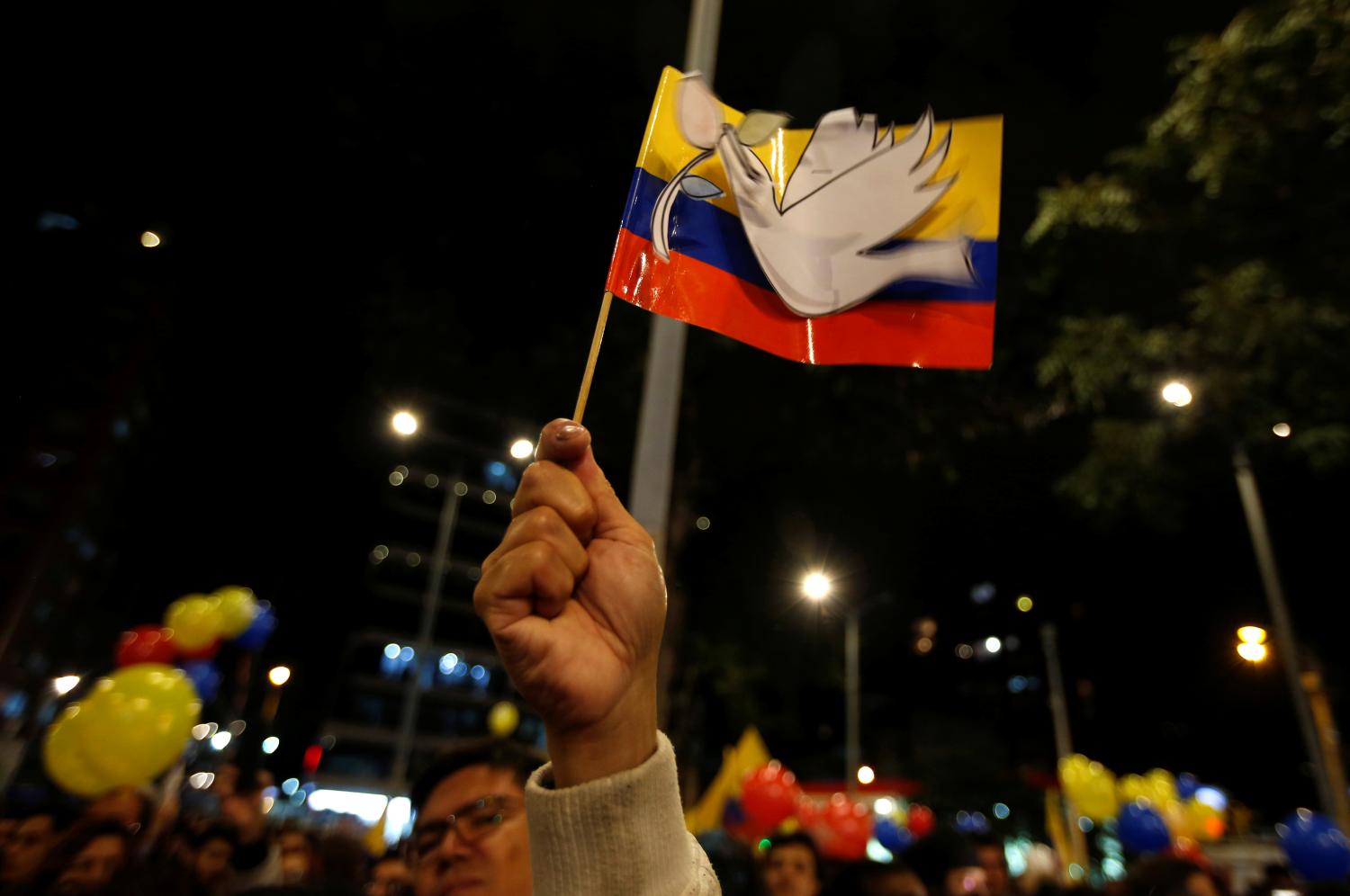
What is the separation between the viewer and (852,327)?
110 inches

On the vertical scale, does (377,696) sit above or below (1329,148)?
below

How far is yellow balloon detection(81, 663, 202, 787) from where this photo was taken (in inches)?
230

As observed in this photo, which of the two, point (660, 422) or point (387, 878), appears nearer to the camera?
point (387, 878)

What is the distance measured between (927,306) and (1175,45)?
9872mm

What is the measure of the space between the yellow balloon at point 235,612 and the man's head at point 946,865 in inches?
266

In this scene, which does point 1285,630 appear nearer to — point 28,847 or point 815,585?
point 815,585

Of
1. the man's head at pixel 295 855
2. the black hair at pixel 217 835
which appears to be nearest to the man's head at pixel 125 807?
the black hair at pixel 217 835

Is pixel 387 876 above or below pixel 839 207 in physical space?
below

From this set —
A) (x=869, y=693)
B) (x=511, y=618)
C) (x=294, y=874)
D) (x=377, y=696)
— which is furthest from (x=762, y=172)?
(x=377, y=696)

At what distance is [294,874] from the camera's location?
6.10 m

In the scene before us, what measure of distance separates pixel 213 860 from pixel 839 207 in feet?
17.7

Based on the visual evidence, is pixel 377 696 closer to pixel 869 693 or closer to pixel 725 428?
pixel 869 693

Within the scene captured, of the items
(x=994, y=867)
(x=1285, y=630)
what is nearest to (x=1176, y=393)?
(x=1285, y=630)

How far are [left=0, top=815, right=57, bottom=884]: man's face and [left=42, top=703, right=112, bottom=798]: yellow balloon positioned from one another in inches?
31.5
